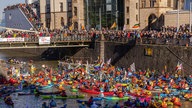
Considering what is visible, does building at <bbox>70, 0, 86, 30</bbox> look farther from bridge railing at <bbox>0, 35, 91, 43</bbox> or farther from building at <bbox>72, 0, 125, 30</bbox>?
bridge railing at <bbox>0, 35, 91, 43</bbox>

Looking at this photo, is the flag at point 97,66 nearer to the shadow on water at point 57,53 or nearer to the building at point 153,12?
the shadow on water at point 57,53

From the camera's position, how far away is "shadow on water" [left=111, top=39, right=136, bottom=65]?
60475 millimetres

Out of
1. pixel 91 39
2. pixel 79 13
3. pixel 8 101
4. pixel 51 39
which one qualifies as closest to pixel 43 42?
pixel 51 39

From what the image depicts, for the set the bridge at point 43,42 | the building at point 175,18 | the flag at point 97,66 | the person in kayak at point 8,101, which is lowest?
the person in kayak at point 8,101

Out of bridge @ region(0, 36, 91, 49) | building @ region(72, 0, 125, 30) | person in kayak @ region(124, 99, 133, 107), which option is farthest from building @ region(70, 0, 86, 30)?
person in kayak @ region(124, 99, 133, 107)

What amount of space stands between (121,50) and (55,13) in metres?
35.9

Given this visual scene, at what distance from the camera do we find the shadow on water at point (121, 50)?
2381 inches

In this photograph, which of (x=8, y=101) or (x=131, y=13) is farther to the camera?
(x=131, y=13)

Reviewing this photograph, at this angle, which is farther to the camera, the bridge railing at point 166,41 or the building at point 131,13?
the building at point 131,13

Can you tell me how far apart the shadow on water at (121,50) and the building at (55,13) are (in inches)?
1182

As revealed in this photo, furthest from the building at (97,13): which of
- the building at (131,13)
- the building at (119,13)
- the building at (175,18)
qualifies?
the building at (175,18)

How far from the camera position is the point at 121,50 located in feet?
206

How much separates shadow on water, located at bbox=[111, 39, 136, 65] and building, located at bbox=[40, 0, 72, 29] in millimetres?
30019

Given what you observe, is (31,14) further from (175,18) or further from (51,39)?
(175,18)
